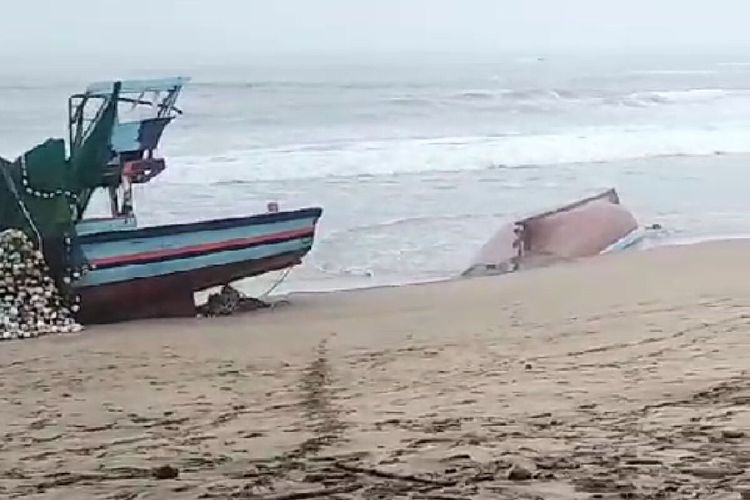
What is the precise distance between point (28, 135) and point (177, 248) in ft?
45.9

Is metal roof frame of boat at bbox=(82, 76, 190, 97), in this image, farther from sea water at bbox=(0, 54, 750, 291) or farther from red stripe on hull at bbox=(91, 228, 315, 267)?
sea water at bbox=(0, 54, 750, 291)

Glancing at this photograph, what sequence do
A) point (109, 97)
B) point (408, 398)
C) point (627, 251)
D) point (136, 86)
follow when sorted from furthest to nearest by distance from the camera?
point (627, 251) < point (136, 86) < point (109, 97) < point (408, 398)

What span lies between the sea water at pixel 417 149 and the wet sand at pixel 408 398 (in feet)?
6.51

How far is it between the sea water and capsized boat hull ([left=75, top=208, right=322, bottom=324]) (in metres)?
0.85

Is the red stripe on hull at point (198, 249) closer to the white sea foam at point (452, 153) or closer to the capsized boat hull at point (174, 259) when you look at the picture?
the capsized boat hull at point (174, 259)

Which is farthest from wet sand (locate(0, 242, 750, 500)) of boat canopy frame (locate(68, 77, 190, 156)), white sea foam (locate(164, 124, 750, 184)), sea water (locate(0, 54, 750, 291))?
white sea foam (locate(164, 124, 750, 184))

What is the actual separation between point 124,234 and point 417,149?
38.0 ft

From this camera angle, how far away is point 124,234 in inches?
292

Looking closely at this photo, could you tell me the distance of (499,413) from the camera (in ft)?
13.2

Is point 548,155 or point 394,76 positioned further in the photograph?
point 394,76

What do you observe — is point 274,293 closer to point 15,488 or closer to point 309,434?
point 309,434

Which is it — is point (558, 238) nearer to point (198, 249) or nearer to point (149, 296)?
point (198, 249)

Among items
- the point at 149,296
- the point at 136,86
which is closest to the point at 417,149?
the point at 136,86

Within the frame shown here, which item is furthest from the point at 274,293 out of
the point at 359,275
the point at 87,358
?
the point at 87,358
